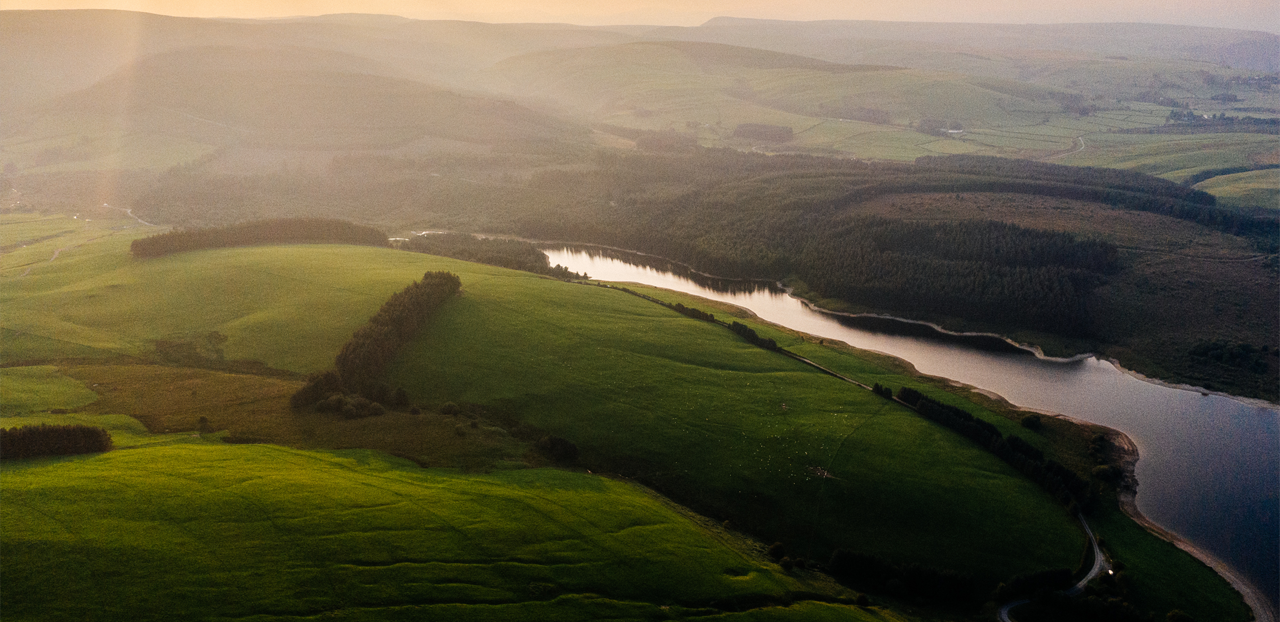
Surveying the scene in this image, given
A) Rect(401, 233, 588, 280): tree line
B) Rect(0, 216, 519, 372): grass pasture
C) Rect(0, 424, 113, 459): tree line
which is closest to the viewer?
Rect(0, 424, 113, 459): tree line

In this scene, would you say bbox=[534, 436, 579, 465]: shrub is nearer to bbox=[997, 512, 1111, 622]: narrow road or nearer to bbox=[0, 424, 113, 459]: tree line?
bbox=[0, 424, 113, 459]: tree line

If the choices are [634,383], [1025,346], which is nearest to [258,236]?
[634,383]

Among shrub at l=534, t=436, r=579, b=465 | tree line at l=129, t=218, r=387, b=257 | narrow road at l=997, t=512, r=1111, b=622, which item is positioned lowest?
narrow road at l=997, t=512, r=1111, b=622

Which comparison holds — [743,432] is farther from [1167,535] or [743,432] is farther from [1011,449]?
[1167,535]

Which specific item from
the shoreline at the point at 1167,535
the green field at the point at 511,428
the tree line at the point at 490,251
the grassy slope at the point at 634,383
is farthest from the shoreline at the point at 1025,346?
the grassy slope at the point at 634,383

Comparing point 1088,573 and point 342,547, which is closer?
point 342,547

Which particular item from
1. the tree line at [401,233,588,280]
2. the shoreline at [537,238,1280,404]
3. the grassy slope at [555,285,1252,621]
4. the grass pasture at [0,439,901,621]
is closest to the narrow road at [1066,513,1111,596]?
the grassy slope at [555,285,1252,621]
